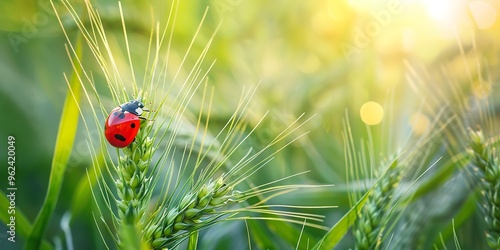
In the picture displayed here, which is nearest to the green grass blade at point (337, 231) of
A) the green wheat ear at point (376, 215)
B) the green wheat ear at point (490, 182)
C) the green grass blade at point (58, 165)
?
the green wheat ear at point (376, 215)

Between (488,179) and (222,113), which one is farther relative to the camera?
(222,113)

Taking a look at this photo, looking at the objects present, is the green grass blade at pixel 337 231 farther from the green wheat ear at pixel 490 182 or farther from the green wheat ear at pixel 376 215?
the green wheat ear at pixel 490 182

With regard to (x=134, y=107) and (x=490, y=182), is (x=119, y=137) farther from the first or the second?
(x=490, y=182)

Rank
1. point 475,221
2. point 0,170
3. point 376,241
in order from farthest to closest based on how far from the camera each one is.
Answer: point 475,221 → point 0,170 → point 376,241

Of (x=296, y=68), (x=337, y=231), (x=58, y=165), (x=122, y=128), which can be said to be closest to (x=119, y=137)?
(x=122, y=128)

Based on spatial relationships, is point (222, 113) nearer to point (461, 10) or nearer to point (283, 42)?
point (283, 42)

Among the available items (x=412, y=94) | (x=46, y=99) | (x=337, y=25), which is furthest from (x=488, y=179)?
(x=46, y=99)

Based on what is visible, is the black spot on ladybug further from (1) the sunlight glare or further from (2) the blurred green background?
(1) the sunlight glare
